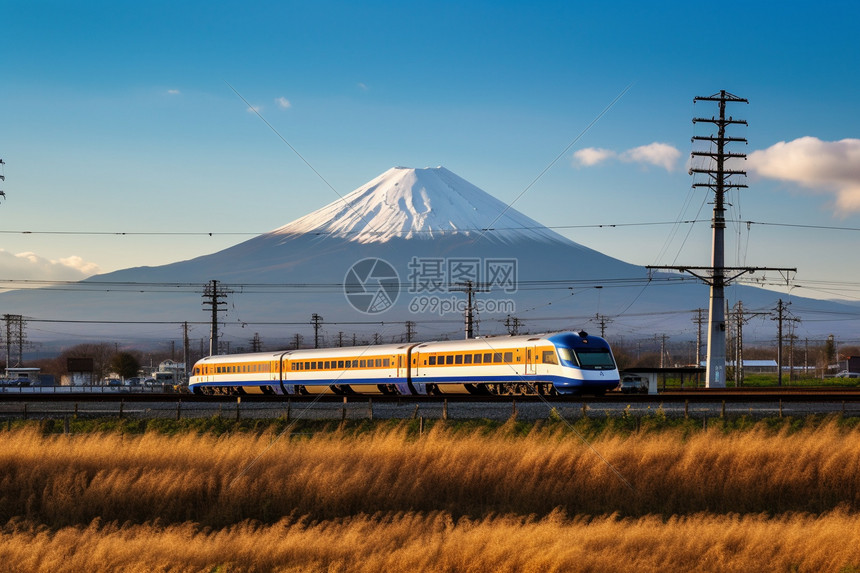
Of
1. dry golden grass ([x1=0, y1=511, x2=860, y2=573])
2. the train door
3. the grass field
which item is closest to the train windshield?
the train door

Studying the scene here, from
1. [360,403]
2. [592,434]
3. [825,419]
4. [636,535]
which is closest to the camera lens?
[636,535]

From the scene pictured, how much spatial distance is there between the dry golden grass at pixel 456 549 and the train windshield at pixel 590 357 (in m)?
23.8

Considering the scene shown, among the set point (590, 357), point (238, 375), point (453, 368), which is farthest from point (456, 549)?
point (238, 375)

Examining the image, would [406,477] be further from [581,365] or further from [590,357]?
[590,357]

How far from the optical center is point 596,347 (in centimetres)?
4431

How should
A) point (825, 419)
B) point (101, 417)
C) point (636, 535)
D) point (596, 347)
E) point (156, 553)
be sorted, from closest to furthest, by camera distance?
point (156, 553)
point (636, 535)
point (825, 419)
point (101, 417)
point (596, 347)

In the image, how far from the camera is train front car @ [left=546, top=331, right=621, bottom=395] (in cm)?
4266

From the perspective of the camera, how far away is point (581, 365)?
141ft

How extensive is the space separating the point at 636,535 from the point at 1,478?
51.2ft

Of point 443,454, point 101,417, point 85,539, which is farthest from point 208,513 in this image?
point 101,417

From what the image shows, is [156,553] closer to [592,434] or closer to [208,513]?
[208,513]

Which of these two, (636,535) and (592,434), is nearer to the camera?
(636,535)

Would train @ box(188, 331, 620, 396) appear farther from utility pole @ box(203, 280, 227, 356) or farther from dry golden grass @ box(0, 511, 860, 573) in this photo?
dry golden grass @ box(0, 511, 860, 573)

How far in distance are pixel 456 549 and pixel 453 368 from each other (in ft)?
103
